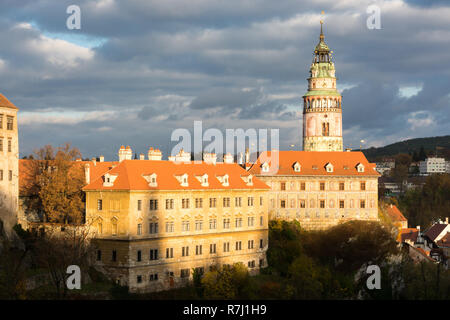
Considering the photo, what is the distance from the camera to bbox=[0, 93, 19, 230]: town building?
75.8 metres

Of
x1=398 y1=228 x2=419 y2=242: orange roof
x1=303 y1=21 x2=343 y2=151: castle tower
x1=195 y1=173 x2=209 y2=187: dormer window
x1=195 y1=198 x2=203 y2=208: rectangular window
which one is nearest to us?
x1=195 y1=198 x2=203 y2=208: rectangular window

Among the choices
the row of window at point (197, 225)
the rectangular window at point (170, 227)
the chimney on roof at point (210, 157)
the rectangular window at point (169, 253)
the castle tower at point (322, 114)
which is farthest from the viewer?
the castle tower at point (322, 114)

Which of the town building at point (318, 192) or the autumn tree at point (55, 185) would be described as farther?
the town building at point (318, 192)

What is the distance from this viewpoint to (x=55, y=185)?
80.2m

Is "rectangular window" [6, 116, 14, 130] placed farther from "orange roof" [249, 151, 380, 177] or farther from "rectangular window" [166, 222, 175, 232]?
"orange roof" [249, 151, 380, 177]

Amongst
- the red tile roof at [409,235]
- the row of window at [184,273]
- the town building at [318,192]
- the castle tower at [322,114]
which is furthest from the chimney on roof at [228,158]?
the red tile roof at [409,235]

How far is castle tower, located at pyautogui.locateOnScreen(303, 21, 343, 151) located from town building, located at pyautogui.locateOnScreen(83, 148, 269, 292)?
107 ft

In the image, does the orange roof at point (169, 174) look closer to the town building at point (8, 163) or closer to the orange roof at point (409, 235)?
the town building at point (8, 163)

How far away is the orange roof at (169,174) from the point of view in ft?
248

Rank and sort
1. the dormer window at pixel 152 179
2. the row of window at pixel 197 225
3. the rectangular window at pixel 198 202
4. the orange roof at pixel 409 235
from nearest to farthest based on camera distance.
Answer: the row of window at pixel 197 225
the dormer window at pixel 152 179
the rectangular window at pixel 198 202
the orange roof at pixel 409 235

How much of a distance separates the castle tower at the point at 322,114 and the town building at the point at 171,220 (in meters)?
32.5

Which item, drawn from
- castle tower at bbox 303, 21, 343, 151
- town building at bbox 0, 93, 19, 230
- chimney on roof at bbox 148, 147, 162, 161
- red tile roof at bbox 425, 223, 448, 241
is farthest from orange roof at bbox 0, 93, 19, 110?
red tile roof at bbox 425, 223, 448, 241

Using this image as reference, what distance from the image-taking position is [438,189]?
166 m

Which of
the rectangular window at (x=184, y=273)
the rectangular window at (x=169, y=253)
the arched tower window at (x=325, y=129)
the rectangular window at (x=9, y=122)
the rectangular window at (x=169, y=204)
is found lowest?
the rectangular window at (x=184, y=273)
